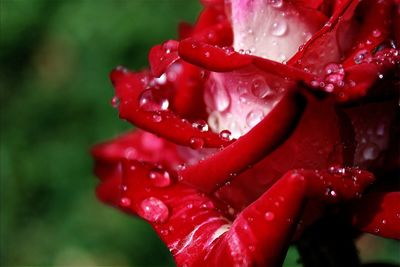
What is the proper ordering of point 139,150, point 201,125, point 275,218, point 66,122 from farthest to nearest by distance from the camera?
point 66,122 → point 139,150 → point 201,125 → point 275,218

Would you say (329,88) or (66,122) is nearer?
(329,88)

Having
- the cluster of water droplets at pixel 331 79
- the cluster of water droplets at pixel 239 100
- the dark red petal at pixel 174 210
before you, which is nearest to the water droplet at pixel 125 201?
the dark red petal at pixel 174 210

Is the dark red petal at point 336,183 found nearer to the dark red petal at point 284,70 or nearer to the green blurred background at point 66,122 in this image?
the dark red petal at point 284,70

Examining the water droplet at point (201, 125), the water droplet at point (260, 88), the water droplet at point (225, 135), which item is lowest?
the water droplet at point (225, 135)

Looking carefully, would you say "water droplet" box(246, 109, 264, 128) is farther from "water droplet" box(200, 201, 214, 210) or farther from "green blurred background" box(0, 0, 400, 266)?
"green blurred background" box(0, 0, 400, 266)

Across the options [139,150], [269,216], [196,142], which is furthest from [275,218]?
[139,150]

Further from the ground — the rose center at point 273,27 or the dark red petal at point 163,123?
the rose center at point 273,27

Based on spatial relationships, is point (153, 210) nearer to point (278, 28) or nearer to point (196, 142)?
point (196, 142)
